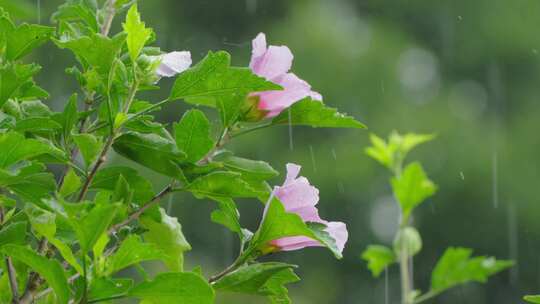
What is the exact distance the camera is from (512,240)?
11969mm

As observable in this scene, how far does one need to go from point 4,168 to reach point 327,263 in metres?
10.7

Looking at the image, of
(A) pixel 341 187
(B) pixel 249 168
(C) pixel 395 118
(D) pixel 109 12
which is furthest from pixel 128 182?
(C) pixel 395 118

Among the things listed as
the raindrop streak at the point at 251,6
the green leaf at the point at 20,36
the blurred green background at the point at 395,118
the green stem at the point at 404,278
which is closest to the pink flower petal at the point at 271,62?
the green leaf at the point at 20,36

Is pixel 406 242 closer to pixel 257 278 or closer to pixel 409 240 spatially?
pixel 409 240

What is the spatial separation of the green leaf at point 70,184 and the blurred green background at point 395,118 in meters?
8.82

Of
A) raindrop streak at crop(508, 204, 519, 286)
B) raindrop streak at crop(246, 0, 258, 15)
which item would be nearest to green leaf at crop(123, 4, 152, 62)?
raindrop streak at crop(508, 204, 519, 286)

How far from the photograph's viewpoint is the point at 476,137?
11.9 m

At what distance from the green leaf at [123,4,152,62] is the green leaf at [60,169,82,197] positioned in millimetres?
169

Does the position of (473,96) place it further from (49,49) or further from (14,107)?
(14,107)

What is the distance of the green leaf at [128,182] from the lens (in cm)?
104

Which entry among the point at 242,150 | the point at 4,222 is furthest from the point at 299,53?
the point at 4,222

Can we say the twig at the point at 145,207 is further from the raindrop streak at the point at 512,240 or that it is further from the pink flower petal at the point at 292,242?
the raindrop streak at the point at 512,240

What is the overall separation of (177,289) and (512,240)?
11475mm

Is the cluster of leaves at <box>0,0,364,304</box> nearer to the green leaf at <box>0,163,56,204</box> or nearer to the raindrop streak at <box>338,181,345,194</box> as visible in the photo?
the green leaf at <box>0,163,56,204</box>
